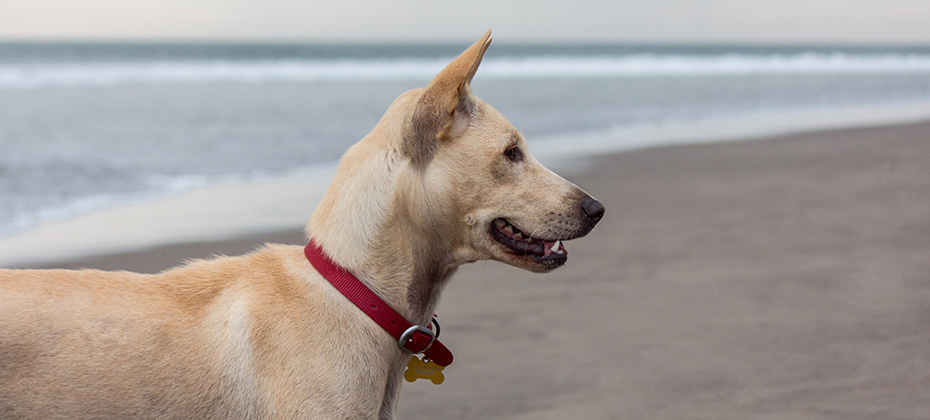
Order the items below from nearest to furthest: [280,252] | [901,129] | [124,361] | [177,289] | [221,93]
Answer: [124,361] < [177,289] < [280,252] < [901,129] < [221,93]

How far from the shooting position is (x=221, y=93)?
23406 mm

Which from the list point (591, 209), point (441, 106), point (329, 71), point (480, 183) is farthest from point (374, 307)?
point (329, 71)

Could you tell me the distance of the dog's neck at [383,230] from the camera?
2564mm

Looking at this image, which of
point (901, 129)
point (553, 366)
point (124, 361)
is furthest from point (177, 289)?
point (901, 129)

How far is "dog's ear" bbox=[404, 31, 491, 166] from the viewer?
2.51 meters

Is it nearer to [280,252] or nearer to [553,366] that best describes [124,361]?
[280,252]

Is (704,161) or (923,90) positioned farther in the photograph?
(923,90)

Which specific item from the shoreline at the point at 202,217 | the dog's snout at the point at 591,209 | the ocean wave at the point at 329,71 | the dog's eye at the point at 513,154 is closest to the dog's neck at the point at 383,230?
the dog's eye at the point at 513,154

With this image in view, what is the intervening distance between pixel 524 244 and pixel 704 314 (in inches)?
121

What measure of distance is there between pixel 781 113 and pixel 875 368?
14.4 m

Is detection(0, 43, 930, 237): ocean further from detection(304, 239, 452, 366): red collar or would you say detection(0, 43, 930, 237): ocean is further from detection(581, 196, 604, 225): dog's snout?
detection(581, 196, 604, 225): dog's snout

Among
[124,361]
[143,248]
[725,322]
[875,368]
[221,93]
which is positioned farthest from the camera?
[221,93]

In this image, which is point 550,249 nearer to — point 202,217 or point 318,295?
point 318,295

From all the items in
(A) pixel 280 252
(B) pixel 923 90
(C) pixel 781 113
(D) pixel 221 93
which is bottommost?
(A) pixel 280 252
